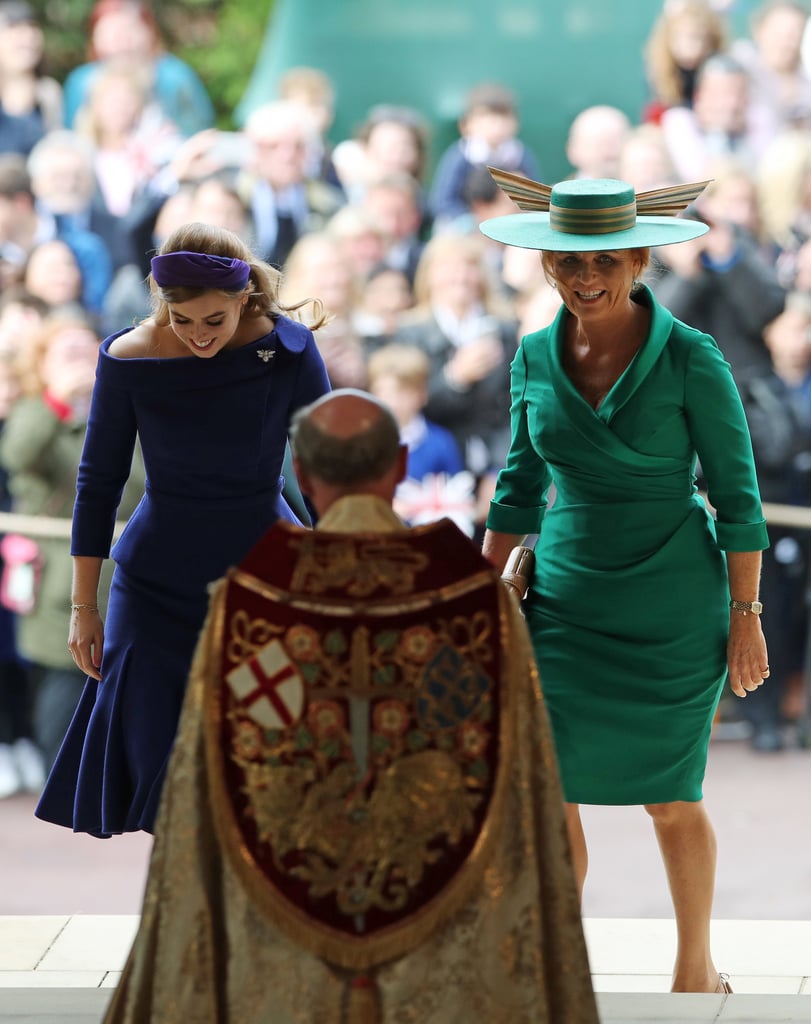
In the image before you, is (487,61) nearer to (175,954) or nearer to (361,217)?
(361,217)

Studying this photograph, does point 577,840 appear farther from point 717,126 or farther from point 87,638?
point 717,126

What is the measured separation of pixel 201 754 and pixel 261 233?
16.0 ft

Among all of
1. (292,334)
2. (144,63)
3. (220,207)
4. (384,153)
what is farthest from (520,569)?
(144,63)

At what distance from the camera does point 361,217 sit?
7105 millimetres

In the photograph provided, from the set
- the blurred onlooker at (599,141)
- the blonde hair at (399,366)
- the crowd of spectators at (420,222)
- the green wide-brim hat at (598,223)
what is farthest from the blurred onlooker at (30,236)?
the green wide-brim hat at (598,223)

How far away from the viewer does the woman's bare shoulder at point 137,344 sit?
3.51m

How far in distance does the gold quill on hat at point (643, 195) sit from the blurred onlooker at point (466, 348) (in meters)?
3.03

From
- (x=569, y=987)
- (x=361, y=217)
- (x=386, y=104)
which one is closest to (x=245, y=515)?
(x=569, y=987)

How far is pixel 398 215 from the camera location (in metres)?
7.17

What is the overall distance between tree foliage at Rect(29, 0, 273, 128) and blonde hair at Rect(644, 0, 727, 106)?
298 cm

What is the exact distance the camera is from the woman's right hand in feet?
11.9

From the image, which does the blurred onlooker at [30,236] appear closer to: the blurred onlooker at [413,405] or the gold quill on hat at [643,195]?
the blurred onlooker at [413,405]

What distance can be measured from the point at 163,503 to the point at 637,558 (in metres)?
0.99

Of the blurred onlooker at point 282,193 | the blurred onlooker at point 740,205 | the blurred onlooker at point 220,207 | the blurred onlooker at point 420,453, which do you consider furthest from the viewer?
the blurred onlooker at point 282,193
